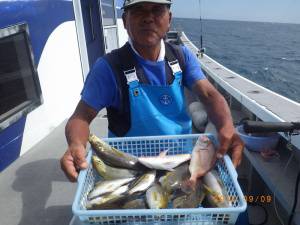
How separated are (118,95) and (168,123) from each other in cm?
42

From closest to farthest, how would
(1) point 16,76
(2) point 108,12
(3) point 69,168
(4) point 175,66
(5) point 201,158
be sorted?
(3) point 69,168, (5) point 201,158, (4) point 175,66, (1) point 16,76, (2) point 108,12

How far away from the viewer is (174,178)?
1.65 m

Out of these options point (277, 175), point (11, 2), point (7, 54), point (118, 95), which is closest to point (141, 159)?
point (118, 95)

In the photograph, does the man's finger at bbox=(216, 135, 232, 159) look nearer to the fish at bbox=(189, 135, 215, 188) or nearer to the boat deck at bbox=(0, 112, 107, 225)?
the fish at bbox=(189, 135, 215, 188)

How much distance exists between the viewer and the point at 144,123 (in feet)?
7.04

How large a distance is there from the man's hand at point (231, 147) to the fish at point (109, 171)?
0.52 meters

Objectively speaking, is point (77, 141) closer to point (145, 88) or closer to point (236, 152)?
point (145, 88)

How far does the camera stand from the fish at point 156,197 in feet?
4.65

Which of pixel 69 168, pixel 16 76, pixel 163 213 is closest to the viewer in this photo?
pixel 163 213

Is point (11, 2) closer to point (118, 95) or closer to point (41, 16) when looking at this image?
point (41, 16)

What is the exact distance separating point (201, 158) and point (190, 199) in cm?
28

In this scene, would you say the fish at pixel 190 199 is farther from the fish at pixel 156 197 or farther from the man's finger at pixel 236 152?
the man's finger at pixel 236 152

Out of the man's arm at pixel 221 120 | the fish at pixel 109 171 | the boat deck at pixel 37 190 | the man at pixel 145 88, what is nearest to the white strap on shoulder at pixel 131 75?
the man at pixel 145 88

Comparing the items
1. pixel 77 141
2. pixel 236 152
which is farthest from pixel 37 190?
pixel 236 152
